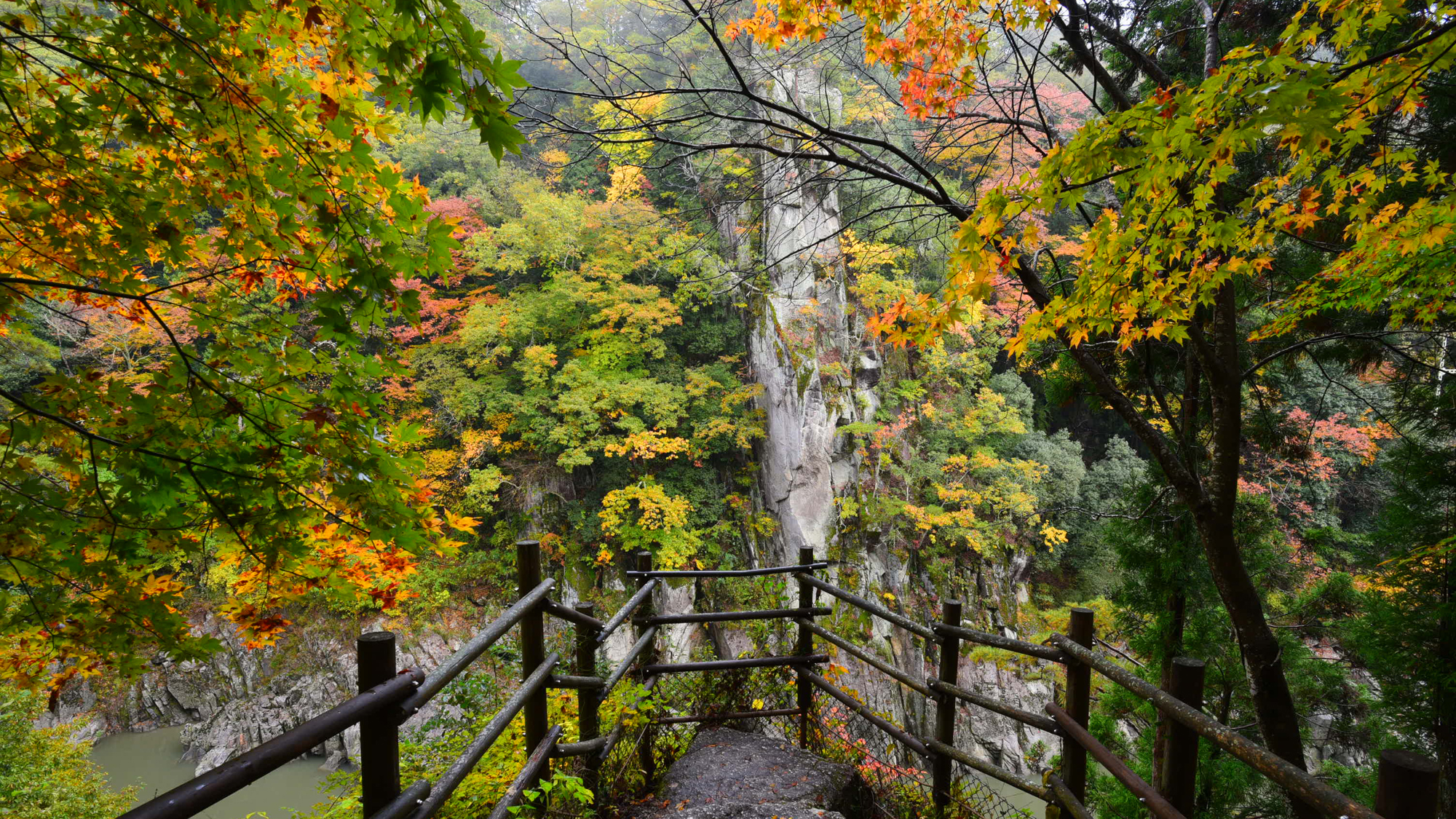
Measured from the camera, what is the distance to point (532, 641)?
214 centimetres

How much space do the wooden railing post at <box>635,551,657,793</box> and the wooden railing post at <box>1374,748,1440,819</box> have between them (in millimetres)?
2370

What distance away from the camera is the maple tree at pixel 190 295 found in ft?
5.45

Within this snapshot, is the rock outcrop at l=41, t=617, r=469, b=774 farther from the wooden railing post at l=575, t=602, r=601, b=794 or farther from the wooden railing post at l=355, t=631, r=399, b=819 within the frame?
the wooden railing post at l=355, t=631, r=399, b=819

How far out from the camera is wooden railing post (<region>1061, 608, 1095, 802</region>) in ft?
6.94

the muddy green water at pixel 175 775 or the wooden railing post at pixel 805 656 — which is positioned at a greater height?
the wooden railing post at pixel 805 656

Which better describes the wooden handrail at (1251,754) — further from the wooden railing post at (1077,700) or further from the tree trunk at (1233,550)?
the tree trunk at (1233,550)

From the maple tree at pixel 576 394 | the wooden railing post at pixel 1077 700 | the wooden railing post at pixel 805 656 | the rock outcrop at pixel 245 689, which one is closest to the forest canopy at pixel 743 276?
the maple tree at pixel 576 394

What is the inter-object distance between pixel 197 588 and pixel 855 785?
10895mm

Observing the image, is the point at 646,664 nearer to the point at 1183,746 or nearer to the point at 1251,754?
the point at 1183,746

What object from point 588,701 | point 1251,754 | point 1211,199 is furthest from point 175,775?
point 1211,199

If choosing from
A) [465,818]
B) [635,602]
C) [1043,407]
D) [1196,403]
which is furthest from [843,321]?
[465,818]

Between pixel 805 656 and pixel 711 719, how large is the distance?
2.13ft

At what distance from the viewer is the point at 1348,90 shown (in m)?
1.62

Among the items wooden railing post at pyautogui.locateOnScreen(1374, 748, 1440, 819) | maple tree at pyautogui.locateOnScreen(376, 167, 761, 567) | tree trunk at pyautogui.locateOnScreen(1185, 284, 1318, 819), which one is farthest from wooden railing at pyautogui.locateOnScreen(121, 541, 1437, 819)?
maple tree at pyautogui.locateOnScreen(376, 167, 761, 567)
